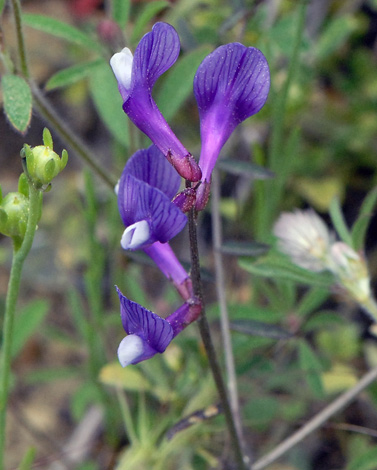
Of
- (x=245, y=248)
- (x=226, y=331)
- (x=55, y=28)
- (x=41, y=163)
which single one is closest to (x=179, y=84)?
(x=55, y=28)

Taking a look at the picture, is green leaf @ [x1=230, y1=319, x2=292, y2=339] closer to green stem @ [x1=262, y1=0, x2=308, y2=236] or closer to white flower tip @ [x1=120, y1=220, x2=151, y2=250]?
green stem @ [x1=262, y1=0, x2=308, y2=236]

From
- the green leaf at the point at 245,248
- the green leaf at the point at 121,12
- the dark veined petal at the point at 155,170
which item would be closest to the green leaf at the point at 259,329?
the green leaf at the point at 245,248

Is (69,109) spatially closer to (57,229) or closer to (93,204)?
(57,229)

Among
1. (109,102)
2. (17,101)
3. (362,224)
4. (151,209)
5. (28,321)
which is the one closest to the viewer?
(151,209)

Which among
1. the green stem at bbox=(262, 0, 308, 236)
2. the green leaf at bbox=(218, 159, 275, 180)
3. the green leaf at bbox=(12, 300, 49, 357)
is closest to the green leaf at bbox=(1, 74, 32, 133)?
the green leaf at bbox=(218, 159, 275, 180)

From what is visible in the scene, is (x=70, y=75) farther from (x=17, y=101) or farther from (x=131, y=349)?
(x=131, y=349)

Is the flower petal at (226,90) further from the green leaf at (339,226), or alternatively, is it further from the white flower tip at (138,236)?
the green leaf at (339,226)
